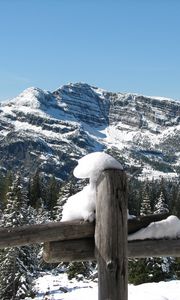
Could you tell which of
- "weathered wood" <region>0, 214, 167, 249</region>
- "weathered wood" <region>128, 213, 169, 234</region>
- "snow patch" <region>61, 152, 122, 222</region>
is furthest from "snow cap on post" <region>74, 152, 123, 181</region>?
"weathered wood" <region>128, 213, 169, 234</region>

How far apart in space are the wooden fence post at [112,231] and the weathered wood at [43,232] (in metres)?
0.25

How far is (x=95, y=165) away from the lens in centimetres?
580

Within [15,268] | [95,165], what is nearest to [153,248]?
[95,165]

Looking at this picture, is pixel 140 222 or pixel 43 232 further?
pixel 140 222

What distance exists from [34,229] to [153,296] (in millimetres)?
5569

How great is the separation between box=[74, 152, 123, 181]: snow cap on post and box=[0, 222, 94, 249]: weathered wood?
622 millimetres

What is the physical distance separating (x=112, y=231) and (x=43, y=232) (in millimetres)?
874

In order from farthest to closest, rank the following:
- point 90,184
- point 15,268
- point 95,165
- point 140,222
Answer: point 15,268 → point 140,222 → point 90,184 → point 95,165

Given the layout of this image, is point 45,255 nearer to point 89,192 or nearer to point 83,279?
point 89,192

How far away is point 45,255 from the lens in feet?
19.8

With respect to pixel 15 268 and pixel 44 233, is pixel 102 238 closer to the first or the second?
A: pixel 44 233

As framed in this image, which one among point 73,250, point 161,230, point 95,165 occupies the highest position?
point 95,165

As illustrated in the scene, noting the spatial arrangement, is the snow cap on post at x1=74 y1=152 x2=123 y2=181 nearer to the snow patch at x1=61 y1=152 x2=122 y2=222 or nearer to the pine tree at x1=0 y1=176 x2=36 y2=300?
the snow patch at x1=61 y1=152 x2=122 y2=222

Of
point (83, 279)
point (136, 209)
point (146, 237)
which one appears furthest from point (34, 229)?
point (136, 209)
